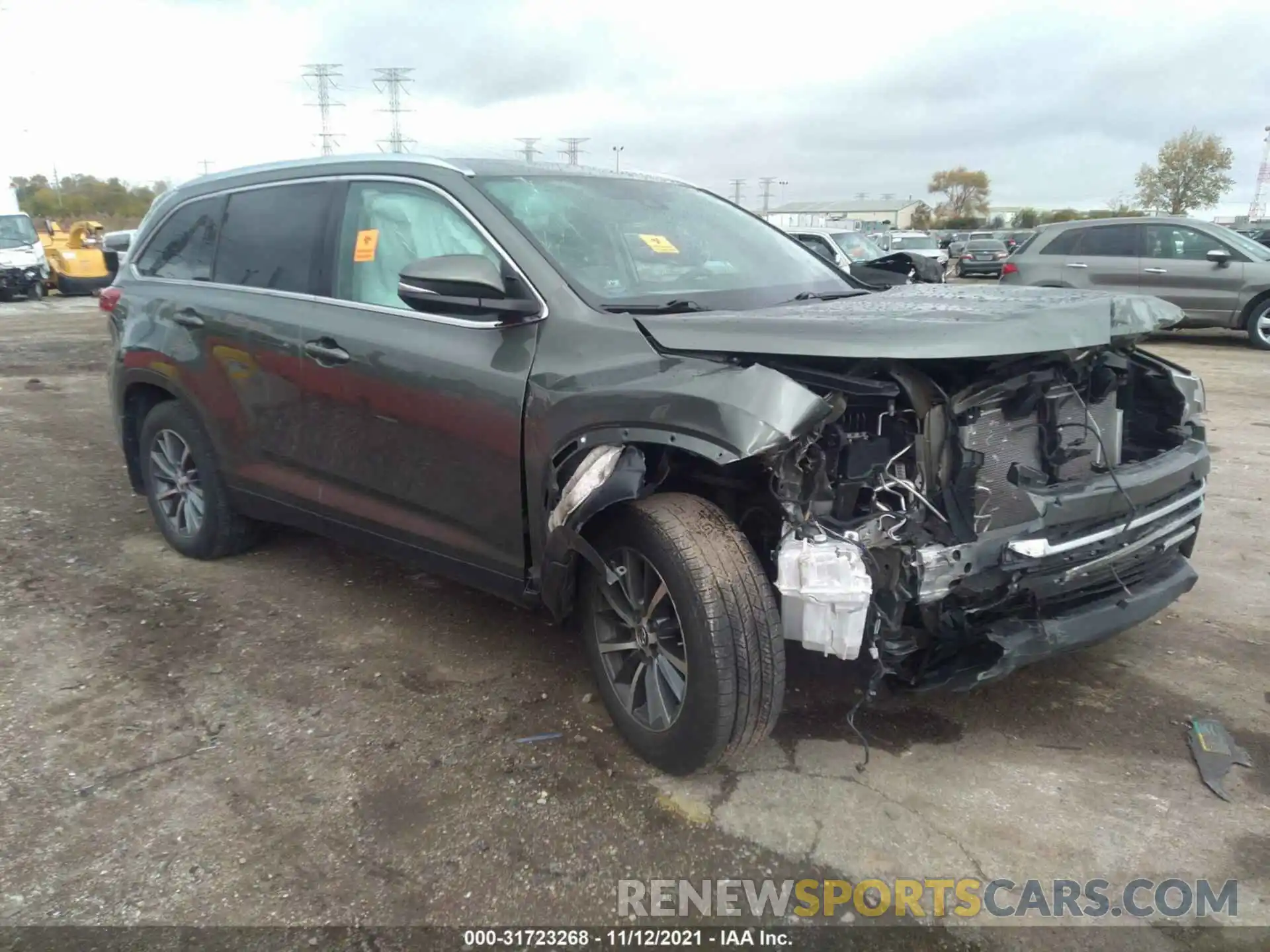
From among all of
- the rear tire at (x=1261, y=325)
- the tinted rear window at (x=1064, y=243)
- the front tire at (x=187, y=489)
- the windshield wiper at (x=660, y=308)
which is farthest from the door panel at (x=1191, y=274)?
the front tire at (x=187, y=489)

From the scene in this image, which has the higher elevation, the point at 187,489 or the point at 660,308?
the point at 660,308

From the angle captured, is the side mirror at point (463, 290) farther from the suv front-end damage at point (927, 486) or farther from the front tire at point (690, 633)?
the front tire at point (690, 633)

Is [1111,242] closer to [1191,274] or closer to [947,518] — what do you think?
[1191,274]

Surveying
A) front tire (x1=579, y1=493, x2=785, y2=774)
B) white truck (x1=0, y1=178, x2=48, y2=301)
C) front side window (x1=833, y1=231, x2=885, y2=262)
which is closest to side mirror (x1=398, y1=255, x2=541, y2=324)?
A: front tire (x1=579, y1=493, x2=785, y2=774)

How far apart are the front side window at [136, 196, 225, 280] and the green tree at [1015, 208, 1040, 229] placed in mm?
69960

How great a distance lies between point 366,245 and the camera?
353 centimetres

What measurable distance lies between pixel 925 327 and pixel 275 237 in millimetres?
2797

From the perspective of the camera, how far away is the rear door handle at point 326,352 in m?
3.43

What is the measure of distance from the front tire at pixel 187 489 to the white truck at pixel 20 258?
1966cm

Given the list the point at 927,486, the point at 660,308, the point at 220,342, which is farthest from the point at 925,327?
the point at 220,342

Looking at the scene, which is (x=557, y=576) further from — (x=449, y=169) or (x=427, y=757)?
(x=449, y=169)

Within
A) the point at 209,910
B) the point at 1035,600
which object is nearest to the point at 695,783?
the point at 1035,600

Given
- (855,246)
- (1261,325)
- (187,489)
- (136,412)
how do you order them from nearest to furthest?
(187,489) → (136,412) → (1261,325) → (855,246)

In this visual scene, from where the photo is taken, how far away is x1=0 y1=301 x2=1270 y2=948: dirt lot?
237cm
